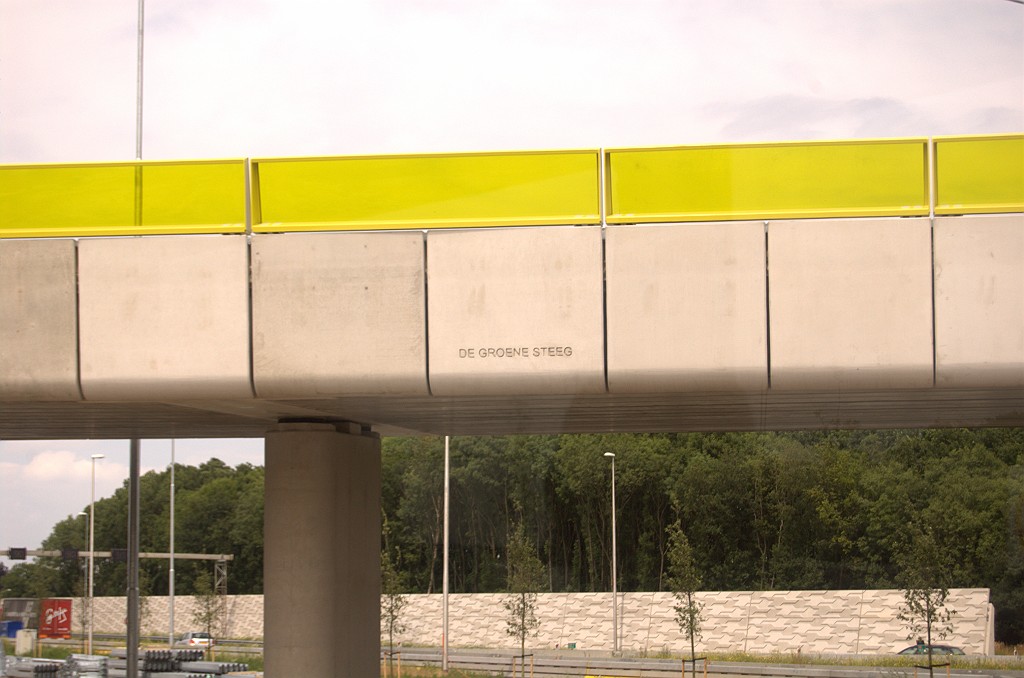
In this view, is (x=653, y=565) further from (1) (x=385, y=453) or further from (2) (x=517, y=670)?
(1) (x=385, y=453)

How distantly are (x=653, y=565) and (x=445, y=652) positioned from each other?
498cm

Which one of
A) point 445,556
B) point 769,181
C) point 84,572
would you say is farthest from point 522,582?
point 769,181

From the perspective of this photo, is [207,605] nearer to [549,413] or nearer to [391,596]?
[391,596]

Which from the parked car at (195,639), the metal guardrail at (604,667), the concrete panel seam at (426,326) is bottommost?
the metal guardrail at (604,667)

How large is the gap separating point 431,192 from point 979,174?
5516 millimetres

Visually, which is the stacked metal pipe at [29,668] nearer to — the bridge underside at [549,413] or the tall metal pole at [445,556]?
the bridge underside at [549,413]

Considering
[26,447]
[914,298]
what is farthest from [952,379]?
[26,447]

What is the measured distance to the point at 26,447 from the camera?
20969mm

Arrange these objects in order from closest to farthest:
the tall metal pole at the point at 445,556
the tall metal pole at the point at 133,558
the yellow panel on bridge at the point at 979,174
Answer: the yellow panel on bridge at the point at 979,174 → the tall metal pole at the point at 133,558 → the tall metal pole at the point at 445,556

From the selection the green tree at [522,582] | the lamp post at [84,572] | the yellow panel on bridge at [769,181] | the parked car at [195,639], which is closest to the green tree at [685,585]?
the green tree at [522,582]

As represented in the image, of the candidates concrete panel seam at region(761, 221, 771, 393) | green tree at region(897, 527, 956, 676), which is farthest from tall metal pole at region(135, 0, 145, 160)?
green tree at region(897, 527, 956, 676)

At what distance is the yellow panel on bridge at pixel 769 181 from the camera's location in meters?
10.5

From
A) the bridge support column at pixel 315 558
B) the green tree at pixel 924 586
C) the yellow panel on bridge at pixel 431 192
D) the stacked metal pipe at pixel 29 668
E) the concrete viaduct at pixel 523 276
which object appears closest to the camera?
the concrete viaduct at pixel 523 276

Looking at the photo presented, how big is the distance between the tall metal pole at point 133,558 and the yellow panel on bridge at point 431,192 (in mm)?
8993
